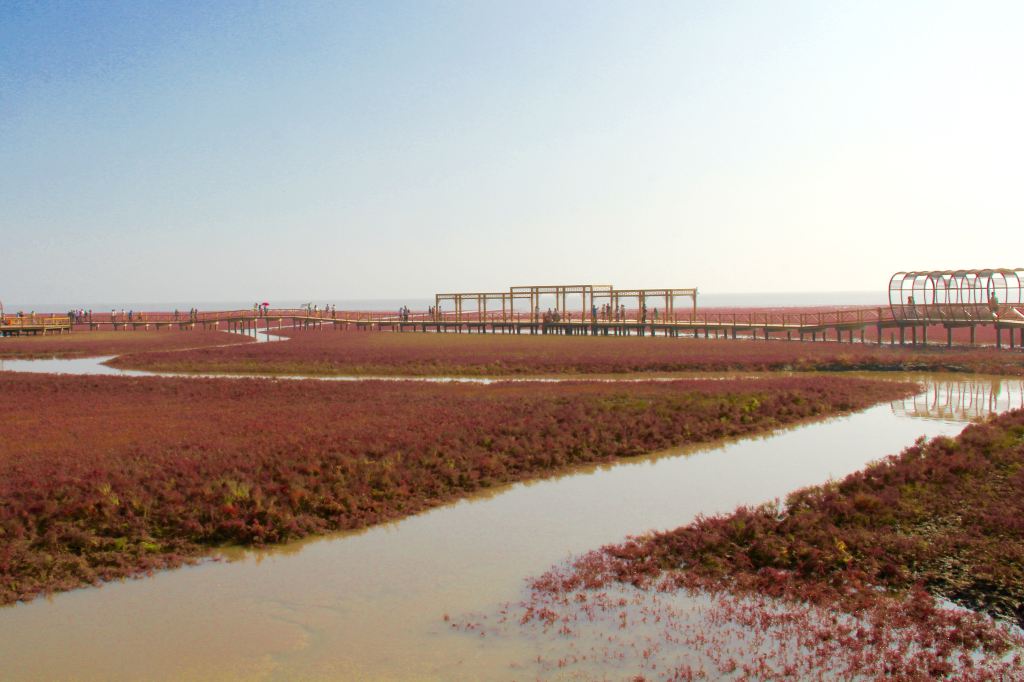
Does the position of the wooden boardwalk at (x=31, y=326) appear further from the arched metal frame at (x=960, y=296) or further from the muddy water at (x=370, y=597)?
the muddy water at (x=370, y=597)

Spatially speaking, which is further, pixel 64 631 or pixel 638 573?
pixel 638 573

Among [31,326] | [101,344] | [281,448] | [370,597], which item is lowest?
[370,597]

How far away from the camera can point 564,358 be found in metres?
38.4

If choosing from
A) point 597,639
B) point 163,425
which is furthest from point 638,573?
point 163,425

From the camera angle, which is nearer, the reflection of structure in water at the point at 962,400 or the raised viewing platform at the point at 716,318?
the reflection of structure in water at the point at 962,400

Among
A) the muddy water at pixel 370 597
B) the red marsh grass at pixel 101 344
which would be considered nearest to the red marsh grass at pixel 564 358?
the red marsh grass at pixel 101 344

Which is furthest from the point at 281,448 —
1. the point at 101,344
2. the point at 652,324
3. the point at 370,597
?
the point at 101,344

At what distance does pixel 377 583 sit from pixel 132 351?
4675 centimetres

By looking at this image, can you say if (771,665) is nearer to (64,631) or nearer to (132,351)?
(64,631)

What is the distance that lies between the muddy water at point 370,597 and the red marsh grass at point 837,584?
885 mm

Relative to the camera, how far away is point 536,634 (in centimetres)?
824

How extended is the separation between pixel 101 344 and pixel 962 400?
169 feet

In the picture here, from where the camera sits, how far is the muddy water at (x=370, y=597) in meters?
7.81

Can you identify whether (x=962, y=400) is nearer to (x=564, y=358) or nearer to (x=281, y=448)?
(x=564, y=358)
